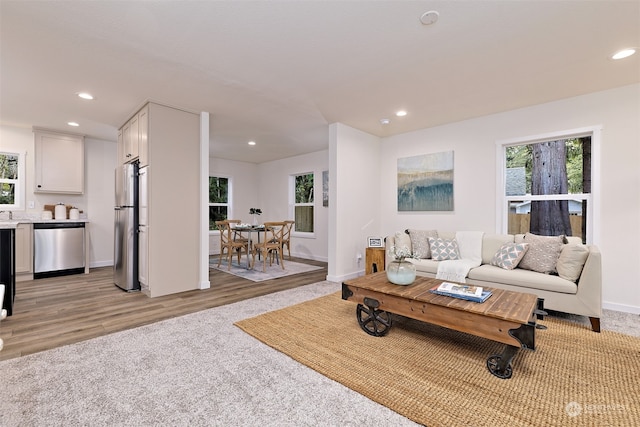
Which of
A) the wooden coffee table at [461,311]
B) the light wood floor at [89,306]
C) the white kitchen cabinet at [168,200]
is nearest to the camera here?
the wooden coffee table at [461,311]

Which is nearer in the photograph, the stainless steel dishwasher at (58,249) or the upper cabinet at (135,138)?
the upper cabinet at (135,138)

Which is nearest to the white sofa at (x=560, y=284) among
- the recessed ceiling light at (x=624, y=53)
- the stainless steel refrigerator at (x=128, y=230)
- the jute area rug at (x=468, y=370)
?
the jute area rug at (x=468, y=370)

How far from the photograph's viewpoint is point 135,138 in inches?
156

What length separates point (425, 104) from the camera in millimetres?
3738

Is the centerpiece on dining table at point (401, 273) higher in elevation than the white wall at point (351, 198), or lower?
lower

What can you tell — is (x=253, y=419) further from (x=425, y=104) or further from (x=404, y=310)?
(x=425, y=104)

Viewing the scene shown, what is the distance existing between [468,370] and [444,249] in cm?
207

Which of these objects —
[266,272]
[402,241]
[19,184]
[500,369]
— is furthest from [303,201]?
[500,369]

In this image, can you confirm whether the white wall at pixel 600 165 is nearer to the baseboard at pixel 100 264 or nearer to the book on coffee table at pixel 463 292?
the book on coffee table at pixel 463 292

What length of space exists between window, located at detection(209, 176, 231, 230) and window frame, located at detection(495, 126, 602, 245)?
628 centimetres

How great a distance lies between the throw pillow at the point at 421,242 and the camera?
13.0 ft

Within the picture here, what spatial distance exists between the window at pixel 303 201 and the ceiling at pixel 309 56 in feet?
10.2

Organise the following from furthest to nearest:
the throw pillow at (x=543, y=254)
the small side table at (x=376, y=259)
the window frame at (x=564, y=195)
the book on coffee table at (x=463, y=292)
A: the small side table at (x=376, y=259) → the window frame at (x=564, y=195) → the throw pillow at (x=543, y=254) → the book on coffee table at (x=463, y=292)

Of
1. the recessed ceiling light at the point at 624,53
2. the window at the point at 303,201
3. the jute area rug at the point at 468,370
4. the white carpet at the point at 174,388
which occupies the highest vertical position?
the recessed ceiling light at the point at 624,53
